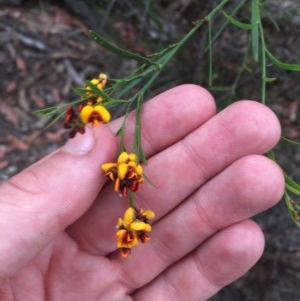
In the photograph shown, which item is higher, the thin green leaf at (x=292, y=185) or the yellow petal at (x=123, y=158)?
the yellow petal at (x=123, y=158)

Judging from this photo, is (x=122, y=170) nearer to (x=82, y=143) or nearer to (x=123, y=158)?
(x=123, y=158)

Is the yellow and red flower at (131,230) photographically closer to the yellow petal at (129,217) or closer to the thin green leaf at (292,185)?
the yellow petal at (129,217)

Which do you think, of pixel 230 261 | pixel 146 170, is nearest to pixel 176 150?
pixel 146 170

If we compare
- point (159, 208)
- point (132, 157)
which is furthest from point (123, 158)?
point (159, 208)

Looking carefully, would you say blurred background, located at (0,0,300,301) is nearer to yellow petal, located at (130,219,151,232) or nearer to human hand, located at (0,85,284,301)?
human hand, located at (0,85,284,301)

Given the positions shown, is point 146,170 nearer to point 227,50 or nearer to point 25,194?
point 25,194

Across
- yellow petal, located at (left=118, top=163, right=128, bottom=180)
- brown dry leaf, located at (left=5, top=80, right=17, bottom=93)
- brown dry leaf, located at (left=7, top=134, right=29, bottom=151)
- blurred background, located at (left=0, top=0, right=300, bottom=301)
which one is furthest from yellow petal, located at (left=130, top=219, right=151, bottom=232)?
brown dry leaf, located at (left=5, top=80, right=17, bottom=93)

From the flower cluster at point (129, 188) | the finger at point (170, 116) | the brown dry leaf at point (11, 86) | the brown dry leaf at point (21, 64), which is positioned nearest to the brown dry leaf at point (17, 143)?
the brown dry leaf at point (11, 86)
